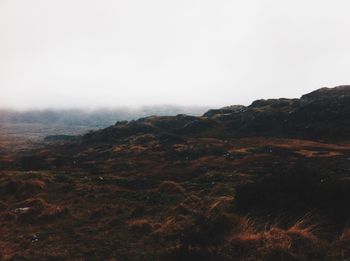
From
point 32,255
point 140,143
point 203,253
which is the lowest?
point 140,143

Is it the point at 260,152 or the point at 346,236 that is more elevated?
the point at 346,236

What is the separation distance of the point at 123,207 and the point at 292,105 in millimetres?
112660

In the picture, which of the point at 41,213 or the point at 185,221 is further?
the point at 41,213

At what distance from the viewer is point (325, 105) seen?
105m

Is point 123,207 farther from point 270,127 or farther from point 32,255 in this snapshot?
point 270,127

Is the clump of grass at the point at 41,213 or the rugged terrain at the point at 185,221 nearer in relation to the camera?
the rugged terrain at the point at 185,221

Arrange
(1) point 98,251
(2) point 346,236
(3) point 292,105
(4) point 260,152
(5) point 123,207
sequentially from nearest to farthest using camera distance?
(2) point 346,236 < (1) point 98,251 < (5) point 123,207 < (4) point 260,152 < (3) point 292,105

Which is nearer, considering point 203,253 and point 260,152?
point 203,253

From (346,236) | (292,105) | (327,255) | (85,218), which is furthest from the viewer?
(292,105)

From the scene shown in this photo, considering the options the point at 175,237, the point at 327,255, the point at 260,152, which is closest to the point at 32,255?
the point at 175,237

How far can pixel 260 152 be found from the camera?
63.9m

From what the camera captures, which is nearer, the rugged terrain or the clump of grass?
the rugged terrain

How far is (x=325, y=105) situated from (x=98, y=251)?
104 meters

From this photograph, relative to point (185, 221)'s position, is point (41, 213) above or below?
below
